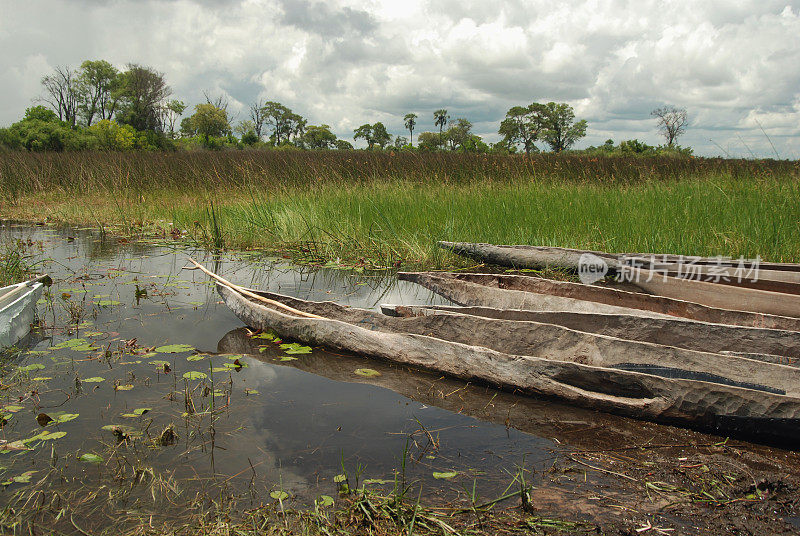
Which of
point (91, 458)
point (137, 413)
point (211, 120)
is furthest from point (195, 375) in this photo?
point (211, 120)

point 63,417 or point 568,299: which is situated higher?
point 568,299

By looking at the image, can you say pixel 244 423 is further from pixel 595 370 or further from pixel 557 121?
pixel 557 121

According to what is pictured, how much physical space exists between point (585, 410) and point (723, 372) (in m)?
0.62

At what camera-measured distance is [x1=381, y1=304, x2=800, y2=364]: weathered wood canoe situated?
7.85ft

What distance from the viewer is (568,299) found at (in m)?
3.34

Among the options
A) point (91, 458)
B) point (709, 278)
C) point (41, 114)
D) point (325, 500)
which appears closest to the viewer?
point (325, 500)

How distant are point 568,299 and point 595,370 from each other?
3.74 ft

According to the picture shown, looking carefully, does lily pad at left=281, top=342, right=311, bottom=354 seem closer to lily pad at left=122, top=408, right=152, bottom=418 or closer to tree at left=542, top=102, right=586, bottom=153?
lily pad at left=122, top=408, right=152, bottom=418

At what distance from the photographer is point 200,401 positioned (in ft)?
8.23

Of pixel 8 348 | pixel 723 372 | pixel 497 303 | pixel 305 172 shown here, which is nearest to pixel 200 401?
pixel 8 348

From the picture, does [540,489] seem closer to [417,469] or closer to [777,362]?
[417,469]

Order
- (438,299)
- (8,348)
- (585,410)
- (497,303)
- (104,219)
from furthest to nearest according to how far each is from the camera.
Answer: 1. (104,219)
2. (438,299)
3. (497,303)
4. (8,348)
5. (585,410)

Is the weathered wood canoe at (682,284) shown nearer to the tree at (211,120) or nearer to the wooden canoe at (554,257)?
the wooden canoe at (554,257)

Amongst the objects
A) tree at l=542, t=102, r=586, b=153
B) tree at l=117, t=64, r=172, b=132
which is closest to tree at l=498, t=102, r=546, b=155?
tree at l=542, t=102, r=586, b=153
